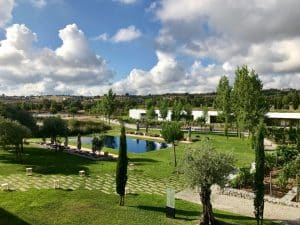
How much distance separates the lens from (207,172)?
2086 cm

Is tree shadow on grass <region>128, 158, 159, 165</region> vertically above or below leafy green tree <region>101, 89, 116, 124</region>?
below

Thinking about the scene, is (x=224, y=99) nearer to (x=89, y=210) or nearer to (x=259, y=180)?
(x=259, y=180)

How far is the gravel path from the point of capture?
23.2 metres

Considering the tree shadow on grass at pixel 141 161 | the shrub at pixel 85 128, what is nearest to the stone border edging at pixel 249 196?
the tree shadow on grass at pixel 141 161

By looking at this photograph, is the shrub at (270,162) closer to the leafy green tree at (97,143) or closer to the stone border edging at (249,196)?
the stone border edging at (249,196)

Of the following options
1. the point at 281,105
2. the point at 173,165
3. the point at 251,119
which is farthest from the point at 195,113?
the point at 173,165

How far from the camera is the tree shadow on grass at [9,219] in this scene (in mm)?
20469

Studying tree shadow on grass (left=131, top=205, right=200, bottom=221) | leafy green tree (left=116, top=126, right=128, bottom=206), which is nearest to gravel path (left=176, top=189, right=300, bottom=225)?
tree shadow on grass (left=131, top=205, right=200, bottom=221)

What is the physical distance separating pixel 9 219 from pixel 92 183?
962 cm

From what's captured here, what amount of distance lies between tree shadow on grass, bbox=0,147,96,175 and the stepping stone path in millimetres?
2237

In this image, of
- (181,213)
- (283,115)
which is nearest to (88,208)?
(181,213)

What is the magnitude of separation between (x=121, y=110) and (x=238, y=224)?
12056cm

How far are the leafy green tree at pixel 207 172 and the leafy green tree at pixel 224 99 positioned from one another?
43.3 m

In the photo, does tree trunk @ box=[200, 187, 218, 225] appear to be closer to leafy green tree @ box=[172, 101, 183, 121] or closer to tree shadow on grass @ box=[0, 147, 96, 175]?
tree shadow on grass @ box=[0, 147, 96, 175]
